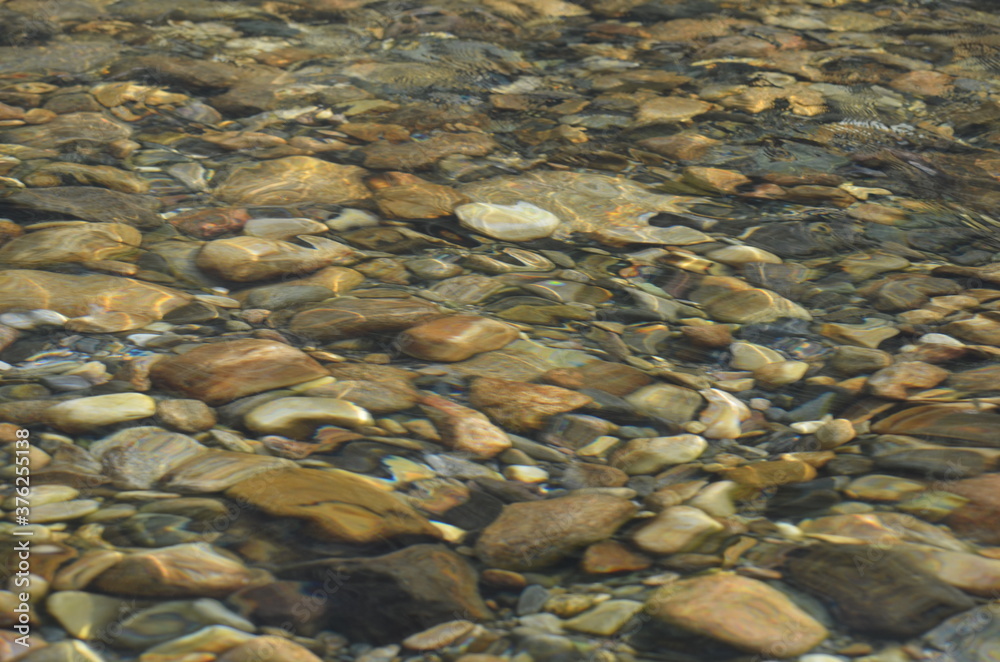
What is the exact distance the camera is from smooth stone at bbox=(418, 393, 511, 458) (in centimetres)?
201

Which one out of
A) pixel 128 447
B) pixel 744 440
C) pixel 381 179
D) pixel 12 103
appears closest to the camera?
pixel 128 447

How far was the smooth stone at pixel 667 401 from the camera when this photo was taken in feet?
7.18

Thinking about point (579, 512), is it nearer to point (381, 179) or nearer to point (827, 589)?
point (827, 589)

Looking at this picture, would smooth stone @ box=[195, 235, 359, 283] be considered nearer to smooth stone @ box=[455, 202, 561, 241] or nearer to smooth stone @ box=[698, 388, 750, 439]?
smooth stone @ box=[455, 202, 561, 241]

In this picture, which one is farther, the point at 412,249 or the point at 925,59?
the point at 925,59

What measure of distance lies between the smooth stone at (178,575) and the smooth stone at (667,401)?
1005 millimetres

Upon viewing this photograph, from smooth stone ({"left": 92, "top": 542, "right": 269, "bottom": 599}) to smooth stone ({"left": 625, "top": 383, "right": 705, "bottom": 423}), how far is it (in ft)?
3.30

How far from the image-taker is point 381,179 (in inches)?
130

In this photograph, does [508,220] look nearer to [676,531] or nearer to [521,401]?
[521,401]

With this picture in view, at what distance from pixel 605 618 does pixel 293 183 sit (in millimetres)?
2125

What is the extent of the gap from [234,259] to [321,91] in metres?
1.61

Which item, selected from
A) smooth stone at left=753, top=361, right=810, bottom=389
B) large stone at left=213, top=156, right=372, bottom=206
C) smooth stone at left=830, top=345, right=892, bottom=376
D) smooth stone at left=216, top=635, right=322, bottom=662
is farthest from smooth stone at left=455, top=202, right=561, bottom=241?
smooth stone at left=216, top=635, right=322, bottom=662

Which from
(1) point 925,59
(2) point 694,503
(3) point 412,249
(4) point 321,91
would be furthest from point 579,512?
(1) point 925,59

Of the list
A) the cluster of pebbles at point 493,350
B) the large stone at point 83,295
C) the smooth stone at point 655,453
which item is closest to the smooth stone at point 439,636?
the cluster of pebbles at point 493,350
